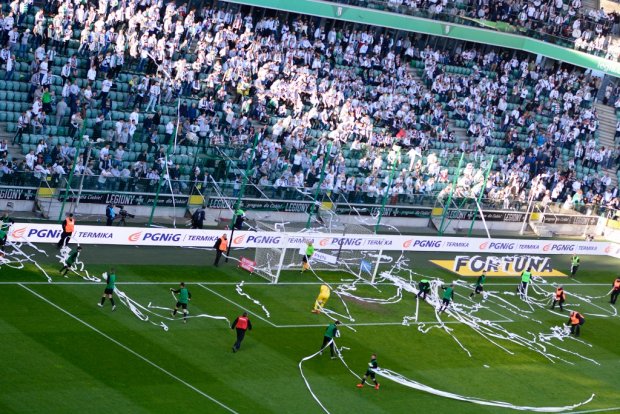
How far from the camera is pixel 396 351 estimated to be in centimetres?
3856

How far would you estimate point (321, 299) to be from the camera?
1599 inches

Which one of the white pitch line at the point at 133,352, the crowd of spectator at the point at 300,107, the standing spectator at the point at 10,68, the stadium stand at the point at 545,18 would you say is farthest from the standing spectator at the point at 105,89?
the stadium stand at the point at 545,18

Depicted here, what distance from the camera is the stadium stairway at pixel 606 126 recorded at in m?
70.4

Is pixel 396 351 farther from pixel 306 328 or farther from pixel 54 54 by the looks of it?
pixel 54 54

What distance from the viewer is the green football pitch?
99.3 feet

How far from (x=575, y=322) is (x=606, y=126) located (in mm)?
29370

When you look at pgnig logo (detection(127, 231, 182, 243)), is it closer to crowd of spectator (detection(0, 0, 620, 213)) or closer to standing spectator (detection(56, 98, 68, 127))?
crowd of spectator (detection(0, 0, 620, 213))

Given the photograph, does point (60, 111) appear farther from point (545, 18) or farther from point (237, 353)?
point (545, 18)

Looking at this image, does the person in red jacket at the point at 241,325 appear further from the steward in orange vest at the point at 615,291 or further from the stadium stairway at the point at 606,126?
the stadium stairway at the point at 606,126

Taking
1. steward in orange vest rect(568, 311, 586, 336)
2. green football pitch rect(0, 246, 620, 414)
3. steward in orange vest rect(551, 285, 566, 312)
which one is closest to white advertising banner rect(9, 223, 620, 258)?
green football pitch rect(0, 246, 620, 414)

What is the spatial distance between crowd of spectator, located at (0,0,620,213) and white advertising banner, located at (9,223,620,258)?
3.04m

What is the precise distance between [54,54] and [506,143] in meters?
27.2

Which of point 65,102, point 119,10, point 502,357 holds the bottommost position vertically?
point 502,357

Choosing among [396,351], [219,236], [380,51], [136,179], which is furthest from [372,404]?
[380,51]
